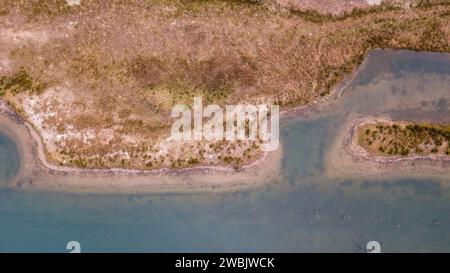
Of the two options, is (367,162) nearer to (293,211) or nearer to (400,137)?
(400,137)

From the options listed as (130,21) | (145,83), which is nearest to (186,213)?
(145,83)

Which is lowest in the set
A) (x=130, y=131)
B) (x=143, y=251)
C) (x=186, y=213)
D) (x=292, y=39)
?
(x=143, y=251)

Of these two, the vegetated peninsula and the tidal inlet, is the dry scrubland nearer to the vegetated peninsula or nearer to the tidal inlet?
the tidal inlet

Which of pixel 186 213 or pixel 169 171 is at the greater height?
pixel 169 171

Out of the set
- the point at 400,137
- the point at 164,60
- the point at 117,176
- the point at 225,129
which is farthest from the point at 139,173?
the point at 400,137

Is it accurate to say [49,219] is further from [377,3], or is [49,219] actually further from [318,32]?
[377,3]

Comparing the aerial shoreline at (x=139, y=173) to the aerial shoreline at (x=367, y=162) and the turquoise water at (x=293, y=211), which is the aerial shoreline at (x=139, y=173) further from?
the aerial shoreline at (x=367, y=162)
